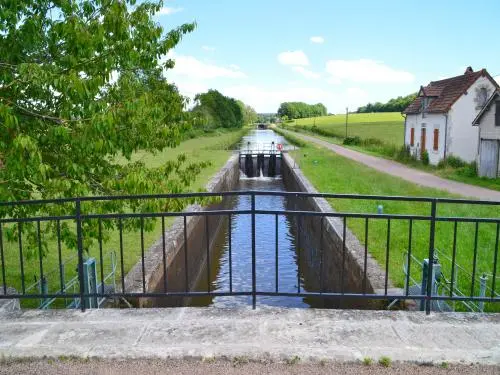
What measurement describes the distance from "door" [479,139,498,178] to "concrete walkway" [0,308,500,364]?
1800 centimetres

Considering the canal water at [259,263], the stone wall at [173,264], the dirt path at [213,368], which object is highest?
the dirt path at [213,368]

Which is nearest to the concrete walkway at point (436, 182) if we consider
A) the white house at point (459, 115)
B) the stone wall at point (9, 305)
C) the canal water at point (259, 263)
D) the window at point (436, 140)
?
the window at point (436, 140)

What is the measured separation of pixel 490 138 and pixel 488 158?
2.91 feet

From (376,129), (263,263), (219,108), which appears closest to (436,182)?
(263,263)

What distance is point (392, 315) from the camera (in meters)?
4.36

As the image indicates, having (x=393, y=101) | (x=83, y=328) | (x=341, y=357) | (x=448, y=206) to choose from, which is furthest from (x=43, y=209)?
(x=393, y=101)

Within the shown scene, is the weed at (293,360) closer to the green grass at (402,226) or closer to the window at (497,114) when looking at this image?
the green grass at (402,226)

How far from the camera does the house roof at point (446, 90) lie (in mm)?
24692

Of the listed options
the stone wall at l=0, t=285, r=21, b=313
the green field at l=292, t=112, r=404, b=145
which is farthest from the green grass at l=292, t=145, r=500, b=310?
the green field at l=292, t=112, r=404, b=145

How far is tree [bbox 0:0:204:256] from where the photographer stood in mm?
4574

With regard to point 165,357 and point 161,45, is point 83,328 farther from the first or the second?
point 161,45

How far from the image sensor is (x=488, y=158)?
20.5 m

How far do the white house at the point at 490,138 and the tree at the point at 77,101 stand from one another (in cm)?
1793

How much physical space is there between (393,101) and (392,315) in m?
158
